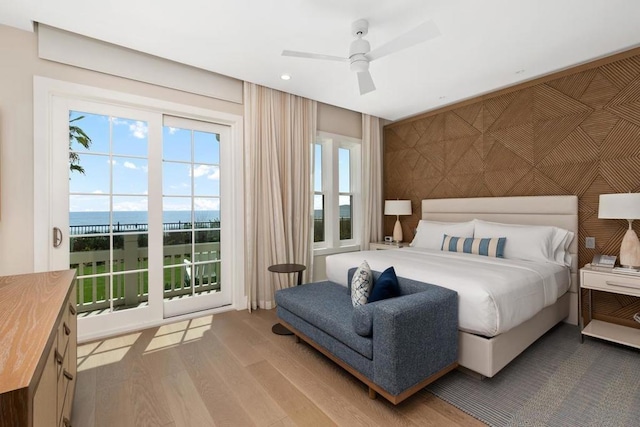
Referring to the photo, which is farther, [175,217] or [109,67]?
[175,217]

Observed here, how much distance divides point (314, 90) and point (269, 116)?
661mm

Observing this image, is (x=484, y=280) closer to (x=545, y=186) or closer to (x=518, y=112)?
(x=545, y=186)

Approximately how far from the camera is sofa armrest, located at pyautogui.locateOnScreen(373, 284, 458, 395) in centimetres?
172

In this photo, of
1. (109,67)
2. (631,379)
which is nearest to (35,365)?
(109,67)

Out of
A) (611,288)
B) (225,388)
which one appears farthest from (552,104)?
(225,388)

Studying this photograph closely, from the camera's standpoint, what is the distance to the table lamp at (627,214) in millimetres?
2482

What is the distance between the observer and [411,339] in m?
1.78

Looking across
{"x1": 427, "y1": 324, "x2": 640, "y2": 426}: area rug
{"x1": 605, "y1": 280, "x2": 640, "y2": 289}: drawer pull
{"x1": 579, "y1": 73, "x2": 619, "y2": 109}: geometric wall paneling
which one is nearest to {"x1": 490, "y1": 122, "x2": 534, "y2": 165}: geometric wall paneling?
{"x1": 579, "y1": 73, "x2": 619, "y2": 109}: geometric wall paneling

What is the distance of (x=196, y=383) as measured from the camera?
212 cm

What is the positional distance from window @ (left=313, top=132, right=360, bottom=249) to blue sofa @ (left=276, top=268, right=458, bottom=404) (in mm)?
2338

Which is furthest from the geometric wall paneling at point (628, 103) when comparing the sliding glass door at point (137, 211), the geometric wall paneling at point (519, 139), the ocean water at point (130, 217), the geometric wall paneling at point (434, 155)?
the ocean water at point (130, 217)

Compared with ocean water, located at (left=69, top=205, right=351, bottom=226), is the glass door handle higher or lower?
lower

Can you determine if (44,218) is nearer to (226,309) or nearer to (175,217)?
(175,217)

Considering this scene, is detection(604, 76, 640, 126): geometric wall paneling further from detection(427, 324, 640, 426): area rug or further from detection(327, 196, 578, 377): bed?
detection(427, 324, 640, 426): area rug
